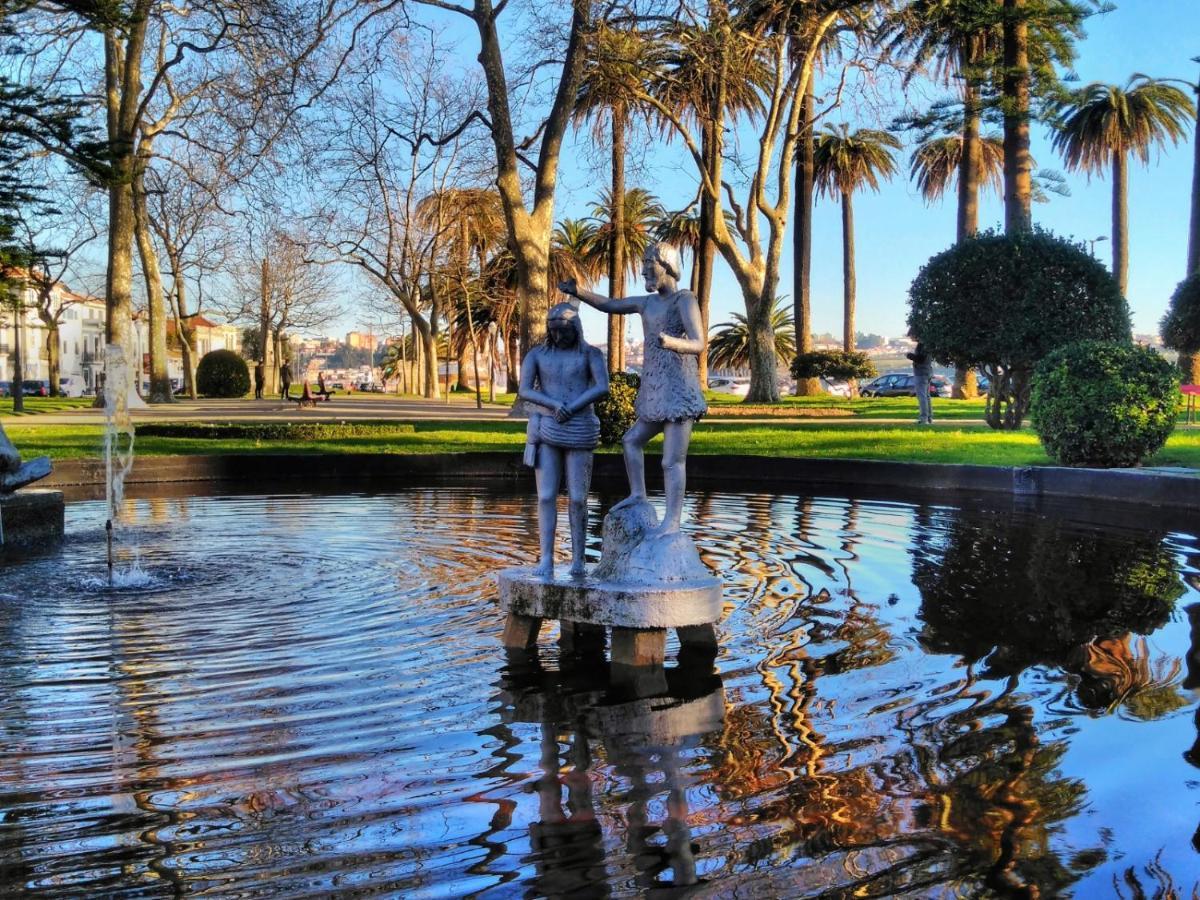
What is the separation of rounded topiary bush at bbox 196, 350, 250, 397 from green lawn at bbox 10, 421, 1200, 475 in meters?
29.8

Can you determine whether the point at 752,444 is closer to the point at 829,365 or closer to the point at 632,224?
the point at 829,365

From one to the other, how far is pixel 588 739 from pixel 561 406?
2.25 metres

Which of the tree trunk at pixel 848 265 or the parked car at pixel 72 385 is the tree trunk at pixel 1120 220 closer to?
the tree trunk at pixel 848 265

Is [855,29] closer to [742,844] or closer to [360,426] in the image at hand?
[360,426]

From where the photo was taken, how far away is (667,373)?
6996 millimetres

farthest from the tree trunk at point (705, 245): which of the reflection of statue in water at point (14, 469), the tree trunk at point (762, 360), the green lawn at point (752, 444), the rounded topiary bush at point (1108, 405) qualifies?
the reflection of statue in water at point (14, 469)

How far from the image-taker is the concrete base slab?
21.3 feet

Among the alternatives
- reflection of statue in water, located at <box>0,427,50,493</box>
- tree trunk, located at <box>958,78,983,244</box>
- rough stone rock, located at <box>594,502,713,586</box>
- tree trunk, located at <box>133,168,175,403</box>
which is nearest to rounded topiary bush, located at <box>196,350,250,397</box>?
tree trunk, located at <box>133,168,175,403</box>

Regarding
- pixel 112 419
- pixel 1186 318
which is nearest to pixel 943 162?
pixel 1186 318

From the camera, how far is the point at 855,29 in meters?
31.3

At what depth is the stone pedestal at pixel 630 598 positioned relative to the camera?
21.4ft

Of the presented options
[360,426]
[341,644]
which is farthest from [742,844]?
[360,426]

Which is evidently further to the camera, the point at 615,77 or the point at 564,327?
the point at 615,77

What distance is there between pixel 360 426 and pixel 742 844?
2065cm
